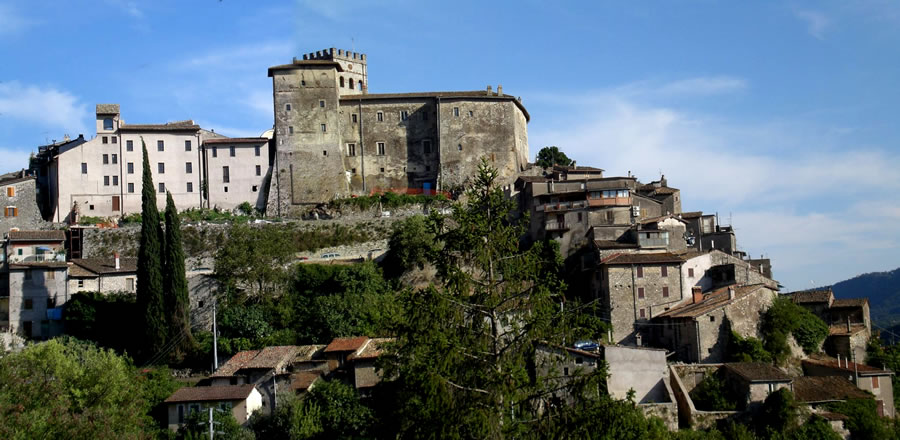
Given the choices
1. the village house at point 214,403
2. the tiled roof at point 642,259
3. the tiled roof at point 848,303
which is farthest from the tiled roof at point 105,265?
the tiled roof at point 848,303

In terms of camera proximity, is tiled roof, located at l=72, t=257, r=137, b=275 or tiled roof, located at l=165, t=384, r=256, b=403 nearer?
tiled roof, located at l=165, t=384, r=256, b=403

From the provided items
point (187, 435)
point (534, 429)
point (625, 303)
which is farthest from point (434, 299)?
point (625, 303)

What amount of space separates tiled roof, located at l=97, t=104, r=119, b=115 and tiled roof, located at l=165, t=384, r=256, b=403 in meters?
36.3

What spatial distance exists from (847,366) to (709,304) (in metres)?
7.86

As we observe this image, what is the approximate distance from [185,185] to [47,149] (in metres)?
16.5

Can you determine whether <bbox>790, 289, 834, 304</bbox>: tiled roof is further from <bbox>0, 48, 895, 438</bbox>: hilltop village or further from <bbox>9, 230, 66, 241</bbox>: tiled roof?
<bbox>9, 230, 66, 241</bbox>: tiled roof

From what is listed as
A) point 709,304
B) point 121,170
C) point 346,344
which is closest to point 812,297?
point 709,304

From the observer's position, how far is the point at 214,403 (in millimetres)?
47219

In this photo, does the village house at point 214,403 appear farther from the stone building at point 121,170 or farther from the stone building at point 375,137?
the stone building at point 121,170

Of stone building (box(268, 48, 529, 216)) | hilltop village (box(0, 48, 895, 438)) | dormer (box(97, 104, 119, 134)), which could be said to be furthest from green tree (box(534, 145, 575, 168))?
dormer (box(97, 104, 119, 134))

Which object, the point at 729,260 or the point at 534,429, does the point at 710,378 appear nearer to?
the point at 729,260

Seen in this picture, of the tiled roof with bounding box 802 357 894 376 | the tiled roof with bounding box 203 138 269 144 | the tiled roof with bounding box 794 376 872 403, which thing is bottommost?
the tiled roof with bounding box 794 376 872 403

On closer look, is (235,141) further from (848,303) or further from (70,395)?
(848,303)

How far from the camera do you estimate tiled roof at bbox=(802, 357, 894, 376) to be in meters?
50.8
